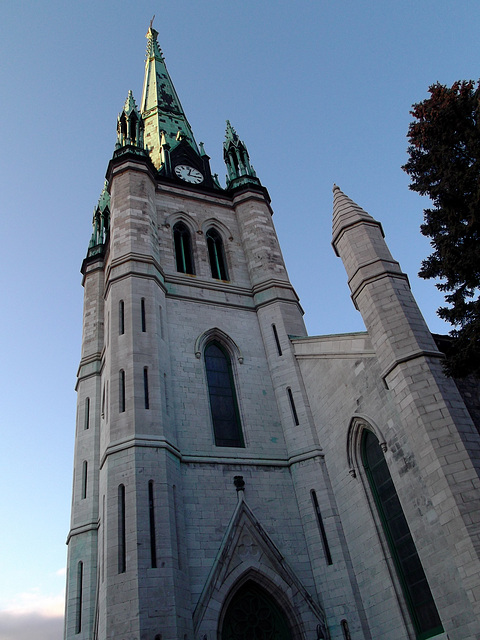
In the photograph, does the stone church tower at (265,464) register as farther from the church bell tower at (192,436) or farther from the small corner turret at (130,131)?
the small corner turret at (130,131)

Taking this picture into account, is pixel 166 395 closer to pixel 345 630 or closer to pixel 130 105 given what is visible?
pixel 345 630

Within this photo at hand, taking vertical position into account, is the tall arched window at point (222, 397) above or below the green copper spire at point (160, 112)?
below

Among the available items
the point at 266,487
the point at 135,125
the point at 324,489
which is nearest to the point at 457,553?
the point at 324,489

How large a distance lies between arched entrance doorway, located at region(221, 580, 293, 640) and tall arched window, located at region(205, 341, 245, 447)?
354 centimetres

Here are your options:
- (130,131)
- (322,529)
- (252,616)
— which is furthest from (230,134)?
(252,616)

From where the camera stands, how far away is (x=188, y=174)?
908 inches

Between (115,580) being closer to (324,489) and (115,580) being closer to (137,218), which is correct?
(324,489)

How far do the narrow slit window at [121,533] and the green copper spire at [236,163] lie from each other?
14.2m

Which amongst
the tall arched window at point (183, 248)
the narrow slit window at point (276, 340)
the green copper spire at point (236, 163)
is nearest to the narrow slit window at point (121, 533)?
the narrow slit window at point (276, 340)

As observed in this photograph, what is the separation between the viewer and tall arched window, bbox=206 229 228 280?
19.0 metres

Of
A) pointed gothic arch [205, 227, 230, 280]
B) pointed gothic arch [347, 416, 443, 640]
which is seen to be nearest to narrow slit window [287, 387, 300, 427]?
pointed gothic arch [347, 416, 443, 640]

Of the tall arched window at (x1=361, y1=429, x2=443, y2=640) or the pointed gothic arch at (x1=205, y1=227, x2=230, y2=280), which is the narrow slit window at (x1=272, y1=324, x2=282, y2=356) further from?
the tall arched window at (x1=361, y1=429, x2=443, y2=640)

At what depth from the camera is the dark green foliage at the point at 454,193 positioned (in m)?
9.45

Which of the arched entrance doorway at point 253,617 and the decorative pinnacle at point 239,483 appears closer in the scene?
the arched entrance doorway at point 253,617
